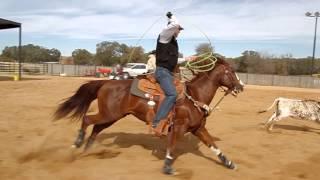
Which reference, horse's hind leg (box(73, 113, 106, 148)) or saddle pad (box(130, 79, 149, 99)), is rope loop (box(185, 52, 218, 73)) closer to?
saddle pad (box(130, 79, 149, 99))

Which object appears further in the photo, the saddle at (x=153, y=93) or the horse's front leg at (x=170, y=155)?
the saddle at (x=153, y=93)

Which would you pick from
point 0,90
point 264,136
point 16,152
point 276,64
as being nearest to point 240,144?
point 264,136

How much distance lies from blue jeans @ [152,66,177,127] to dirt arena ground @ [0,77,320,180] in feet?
2.96

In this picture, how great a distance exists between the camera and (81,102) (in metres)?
8.83

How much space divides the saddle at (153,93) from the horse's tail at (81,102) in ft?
3.03

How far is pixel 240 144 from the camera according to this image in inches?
396

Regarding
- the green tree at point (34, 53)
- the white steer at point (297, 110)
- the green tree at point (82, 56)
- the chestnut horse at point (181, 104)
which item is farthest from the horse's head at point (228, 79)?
the green tree at point (34, 53)

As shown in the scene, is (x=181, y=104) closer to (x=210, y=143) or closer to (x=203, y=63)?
(x=210, y=143)

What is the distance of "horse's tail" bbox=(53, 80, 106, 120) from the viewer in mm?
8789

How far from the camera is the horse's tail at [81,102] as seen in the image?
8.79 meters

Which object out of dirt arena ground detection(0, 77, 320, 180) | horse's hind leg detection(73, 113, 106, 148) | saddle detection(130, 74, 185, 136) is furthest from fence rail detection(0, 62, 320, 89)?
saddle detection(130, 74, 185, 136)

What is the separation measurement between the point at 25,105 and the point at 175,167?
9.72 meters

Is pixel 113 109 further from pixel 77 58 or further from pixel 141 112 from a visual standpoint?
pixel 77 58

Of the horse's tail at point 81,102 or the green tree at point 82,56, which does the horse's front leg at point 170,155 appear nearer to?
the horse's tail at point 81,102
